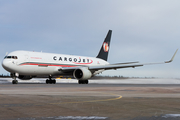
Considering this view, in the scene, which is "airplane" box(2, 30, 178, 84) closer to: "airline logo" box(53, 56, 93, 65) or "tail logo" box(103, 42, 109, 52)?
"airline logo" box(53, 56, 93, 65)

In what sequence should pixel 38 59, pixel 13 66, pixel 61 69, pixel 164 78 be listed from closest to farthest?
1. pixel 13 66
2. pixel 38 59
3. pixel 61 69
4. pixel 164 78

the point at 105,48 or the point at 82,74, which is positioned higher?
the point at 105,48

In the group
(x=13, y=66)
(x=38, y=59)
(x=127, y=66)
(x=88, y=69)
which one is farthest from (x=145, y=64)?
(x=13, y=66)

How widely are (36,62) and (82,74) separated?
6001 mm

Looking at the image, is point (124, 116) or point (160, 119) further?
point (124, 116)

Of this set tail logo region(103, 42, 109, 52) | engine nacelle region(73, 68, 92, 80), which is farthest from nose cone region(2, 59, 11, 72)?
tail logo region(103, 42, 109, 52)

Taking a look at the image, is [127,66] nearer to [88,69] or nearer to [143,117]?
[88,69]

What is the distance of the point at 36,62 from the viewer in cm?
2903

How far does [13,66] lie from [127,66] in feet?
47.7

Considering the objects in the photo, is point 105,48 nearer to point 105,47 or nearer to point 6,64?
point 105,47

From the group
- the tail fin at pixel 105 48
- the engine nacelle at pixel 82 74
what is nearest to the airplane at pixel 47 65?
the engine nacelle at pixel 82 74

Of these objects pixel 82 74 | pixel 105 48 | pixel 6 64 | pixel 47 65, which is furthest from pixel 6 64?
pixel 105 48

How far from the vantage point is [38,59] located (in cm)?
2938

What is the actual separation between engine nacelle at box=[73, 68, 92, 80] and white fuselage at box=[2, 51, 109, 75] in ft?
8.40
